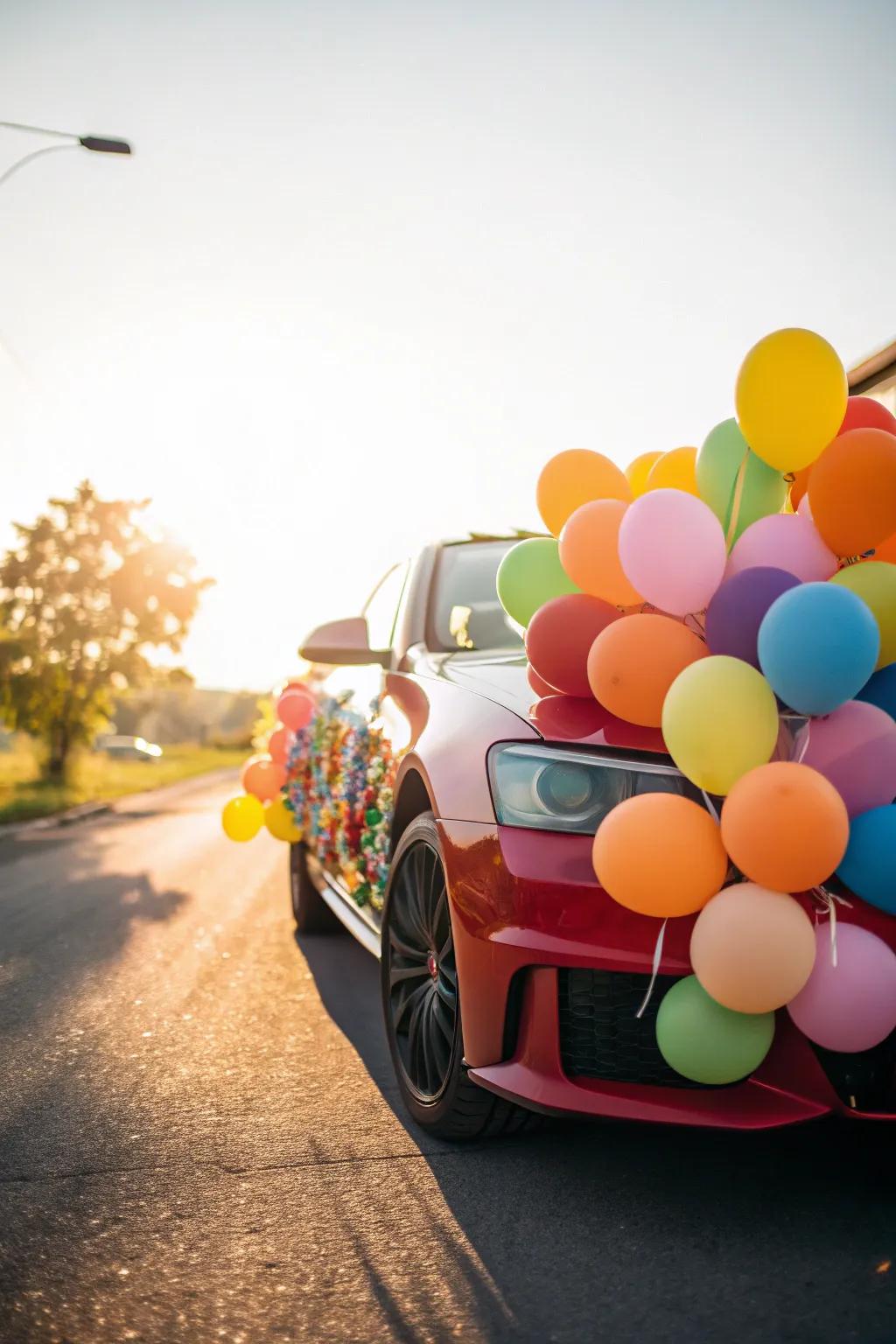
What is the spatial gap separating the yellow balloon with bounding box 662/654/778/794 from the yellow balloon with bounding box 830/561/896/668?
1.03 ft

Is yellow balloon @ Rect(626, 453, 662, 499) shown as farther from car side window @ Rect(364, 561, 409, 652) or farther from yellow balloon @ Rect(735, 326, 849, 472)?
car side window @ Rect(364, 561, 409, 652)

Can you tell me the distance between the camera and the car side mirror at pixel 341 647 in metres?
4.25

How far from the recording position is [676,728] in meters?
2.34

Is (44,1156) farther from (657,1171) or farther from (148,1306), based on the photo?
(657,1171)

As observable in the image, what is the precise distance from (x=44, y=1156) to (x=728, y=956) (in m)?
1.86

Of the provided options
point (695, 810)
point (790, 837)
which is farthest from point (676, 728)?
point (790, 837)

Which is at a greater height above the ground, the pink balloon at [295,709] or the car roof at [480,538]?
the car roof at [480,538]

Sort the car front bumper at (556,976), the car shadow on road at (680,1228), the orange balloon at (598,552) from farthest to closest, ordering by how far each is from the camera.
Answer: the orange balloon at (598,552) < the car front bumper at (556,976) < the car shadow on road at (680,1228)

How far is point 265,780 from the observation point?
265 inches

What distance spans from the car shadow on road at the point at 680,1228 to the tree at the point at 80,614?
23.7 meters

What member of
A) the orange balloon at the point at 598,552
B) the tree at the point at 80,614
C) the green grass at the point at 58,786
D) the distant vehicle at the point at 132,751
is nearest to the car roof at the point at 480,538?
the orange balloon at the point at 598,552

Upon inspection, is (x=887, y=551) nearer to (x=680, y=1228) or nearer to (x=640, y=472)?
(x=640, y=472)

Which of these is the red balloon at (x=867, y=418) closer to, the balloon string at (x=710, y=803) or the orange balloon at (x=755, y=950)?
the balloon string at (x=710, y=803)

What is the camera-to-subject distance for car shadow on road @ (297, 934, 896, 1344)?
209 centimetres
